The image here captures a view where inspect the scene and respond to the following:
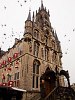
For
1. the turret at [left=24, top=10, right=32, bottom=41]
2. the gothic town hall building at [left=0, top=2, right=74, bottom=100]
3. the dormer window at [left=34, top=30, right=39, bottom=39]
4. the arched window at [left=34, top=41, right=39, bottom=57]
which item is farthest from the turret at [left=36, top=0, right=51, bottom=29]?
the arched window at [left=34, top=41, right=39, bottom=57]

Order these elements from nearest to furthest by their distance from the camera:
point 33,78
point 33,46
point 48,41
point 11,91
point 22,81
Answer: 1. point 11,91
2. point 22,81
3. point 33,78
4. point 33,46
5. point 48,41

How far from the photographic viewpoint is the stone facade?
24.3m

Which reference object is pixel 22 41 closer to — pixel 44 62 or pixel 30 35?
pixel 30 35

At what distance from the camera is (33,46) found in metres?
26.8

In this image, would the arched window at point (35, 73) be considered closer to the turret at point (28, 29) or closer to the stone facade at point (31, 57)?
the stone facade at point (31, 57)

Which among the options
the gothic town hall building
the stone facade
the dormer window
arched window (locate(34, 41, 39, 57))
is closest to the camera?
the gothic town hall building

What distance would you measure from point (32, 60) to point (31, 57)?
479 millimetres

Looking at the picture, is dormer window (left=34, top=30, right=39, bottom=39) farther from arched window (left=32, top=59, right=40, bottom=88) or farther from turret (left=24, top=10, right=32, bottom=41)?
arched window (left=32, top=59, right=40, bottom=88)

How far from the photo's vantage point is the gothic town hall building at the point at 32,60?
23.8 m

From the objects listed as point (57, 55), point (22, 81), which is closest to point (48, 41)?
point (57, 55)

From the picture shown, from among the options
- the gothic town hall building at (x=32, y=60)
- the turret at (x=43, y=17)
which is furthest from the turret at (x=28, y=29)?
the turret at (x=43, y=17)

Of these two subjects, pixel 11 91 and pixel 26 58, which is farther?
pixel 26 58

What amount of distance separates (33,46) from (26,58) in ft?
9.92

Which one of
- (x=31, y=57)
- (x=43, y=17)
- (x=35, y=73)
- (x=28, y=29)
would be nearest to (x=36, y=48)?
(x=31, y=57)
